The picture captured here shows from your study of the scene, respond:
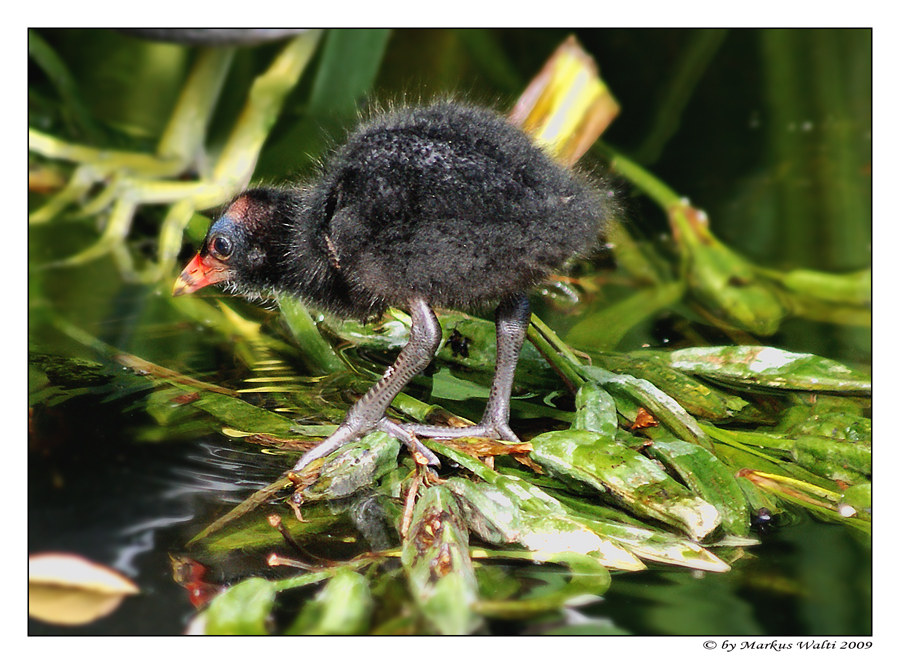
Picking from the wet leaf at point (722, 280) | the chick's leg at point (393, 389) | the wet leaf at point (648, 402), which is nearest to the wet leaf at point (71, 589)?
the chick's leg at point (393, 389)

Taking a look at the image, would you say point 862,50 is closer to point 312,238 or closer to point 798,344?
point 798,344

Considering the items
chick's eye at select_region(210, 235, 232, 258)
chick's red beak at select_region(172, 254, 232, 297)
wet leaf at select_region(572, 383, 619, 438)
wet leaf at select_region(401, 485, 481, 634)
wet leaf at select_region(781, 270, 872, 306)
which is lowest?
wet leaf at select_region(401, 485, 481, 634)

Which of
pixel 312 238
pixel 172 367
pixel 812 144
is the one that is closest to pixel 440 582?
pixel 312 238

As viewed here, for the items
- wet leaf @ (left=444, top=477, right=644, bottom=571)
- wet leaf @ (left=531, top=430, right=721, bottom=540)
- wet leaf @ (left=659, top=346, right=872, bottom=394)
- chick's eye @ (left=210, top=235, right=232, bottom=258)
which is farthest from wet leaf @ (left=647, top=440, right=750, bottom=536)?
chick's eye @ (left=210, top=235, right=232, bottom=258)

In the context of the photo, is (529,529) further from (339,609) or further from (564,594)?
(339,609)

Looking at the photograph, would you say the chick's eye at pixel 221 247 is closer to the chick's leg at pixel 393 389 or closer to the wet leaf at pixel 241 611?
the chick's leg at pixel 393 389

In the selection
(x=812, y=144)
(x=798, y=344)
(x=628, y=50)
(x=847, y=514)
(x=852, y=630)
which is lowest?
(x=852, y=630)

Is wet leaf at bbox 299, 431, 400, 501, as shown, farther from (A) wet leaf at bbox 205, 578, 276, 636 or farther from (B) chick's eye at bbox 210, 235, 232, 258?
(B) chick's eye at bbox 210, 235, 232, 258

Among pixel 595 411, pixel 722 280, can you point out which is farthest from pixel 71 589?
pixel 722 280
